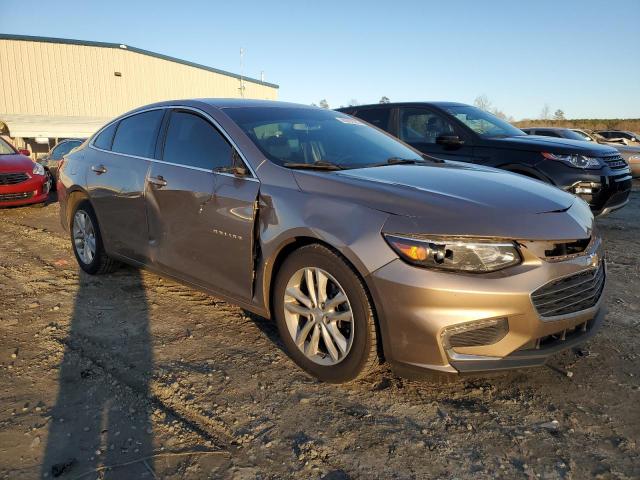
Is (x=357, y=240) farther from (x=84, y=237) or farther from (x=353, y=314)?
(x=84, y=237)

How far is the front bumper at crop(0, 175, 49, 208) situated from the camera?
8883 millimetres

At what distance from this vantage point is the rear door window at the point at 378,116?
290 inches

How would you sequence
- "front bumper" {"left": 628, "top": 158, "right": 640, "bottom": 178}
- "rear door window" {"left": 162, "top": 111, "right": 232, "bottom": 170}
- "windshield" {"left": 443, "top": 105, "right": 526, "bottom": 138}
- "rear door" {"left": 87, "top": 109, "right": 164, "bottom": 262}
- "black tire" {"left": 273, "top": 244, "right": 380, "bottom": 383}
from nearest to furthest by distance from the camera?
"black tire" {"left": 273, "top": 244, "right": 380, "bottom": 383} → "rear door window" {"left": 162, "top": 111, "right": 232, "bottom": 170} → "rear door" {"left": 87, "top": 109, "right": 164, "bottom": 262} → "windshield" {"left": 443, "top": 105, "right": 526, "bottom": 138} → "front bumper" {"left": 628, "top": 158, "right": 640, "bottom": 178}

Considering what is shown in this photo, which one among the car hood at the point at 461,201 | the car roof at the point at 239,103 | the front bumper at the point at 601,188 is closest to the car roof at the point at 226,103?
the car roof at the point at 239,103

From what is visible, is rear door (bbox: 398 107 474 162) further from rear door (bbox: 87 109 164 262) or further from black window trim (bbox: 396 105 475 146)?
rear door (bbox: 87 109 164 262)


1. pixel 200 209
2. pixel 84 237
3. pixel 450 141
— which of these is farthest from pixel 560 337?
pixel 84 237

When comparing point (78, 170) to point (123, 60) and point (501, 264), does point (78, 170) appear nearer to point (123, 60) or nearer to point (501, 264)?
point (501, 264)

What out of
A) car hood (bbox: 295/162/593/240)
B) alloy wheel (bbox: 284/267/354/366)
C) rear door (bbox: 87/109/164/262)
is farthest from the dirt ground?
car hood (bbox: 295/162/593/240)

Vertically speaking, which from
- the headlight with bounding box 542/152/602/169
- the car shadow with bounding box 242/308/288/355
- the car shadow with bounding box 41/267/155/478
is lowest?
the car shadow with bounding box 41/267/155/478

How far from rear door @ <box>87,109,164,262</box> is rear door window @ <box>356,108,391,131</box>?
382 cm

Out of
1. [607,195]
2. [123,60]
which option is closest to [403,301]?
[607,195]

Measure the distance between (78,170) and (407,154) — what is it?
10.4 ft

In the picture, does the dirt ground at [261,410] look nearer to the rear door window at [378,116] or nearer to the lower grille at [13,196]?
the rear door window at [378,116]

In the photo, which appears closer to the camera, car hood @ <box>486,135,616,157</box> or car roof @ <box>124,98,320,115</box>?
car roof @ <box>124,98,320,115</box>
